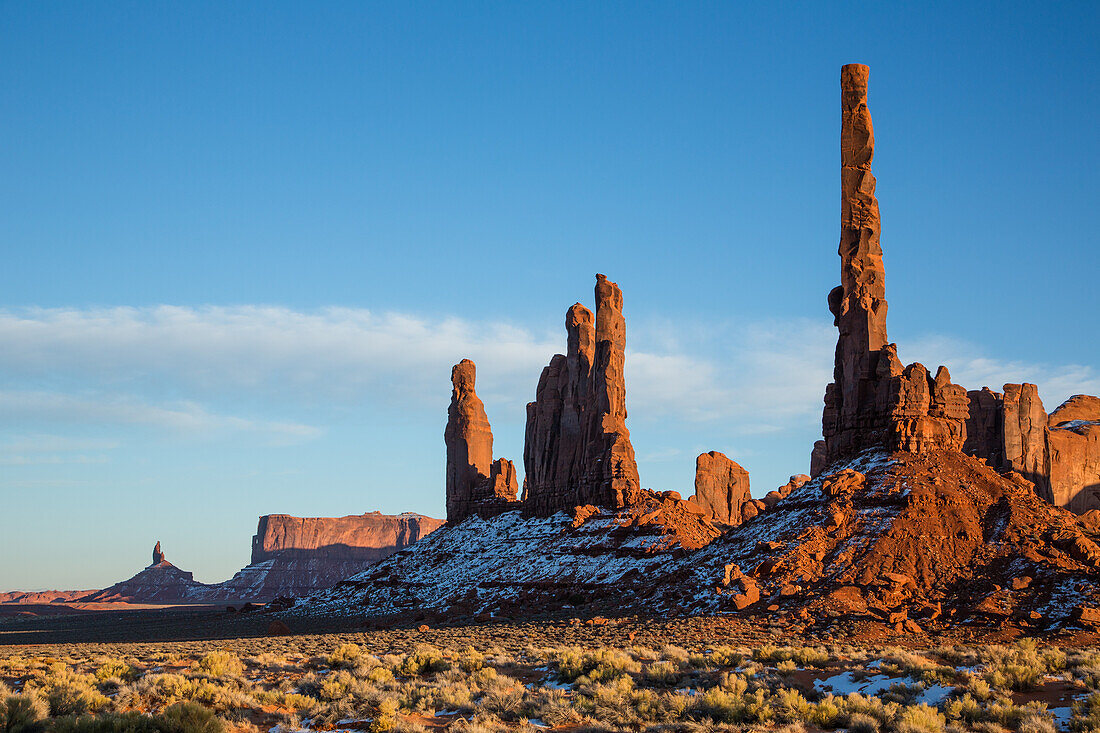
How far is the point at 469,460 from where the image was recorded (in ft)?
287

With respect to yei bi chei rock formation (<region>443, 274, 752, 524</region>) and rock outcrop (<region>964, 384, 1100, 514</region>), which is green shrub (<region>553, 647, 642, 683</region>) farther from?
rock outcrop (<region>964, 384, 1100, 514</region>)

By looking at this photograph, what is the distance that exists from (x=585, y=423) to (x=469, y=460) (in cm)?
1889

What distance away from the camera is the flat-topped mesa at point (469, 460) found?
85312 mm

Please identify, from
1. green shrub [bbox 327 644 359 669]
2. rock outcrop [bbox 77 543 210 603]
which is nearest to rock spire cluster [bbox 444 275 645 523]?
green shrub [bbox 327 644 359 669]

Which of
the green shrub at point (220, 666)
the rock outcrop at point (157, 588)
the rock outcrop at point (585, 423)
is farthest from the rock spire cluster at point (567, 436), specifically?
the rock outcrop at point (157, 588)

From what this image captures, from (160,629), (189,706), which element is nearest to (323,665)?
(189,706)

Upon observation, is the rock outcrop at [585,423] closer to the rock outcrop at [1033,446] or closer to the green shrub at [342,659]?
the rock outcrop at [1033,446]

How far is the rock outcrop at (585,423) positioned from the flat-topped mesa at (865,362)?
70.4 feet

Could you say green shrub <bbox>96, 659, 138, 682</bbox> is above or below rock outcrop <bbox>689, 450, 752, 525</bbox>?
below

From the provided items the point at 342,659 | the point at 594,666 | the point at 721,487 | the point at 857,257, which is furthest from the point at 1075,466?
the point at 342,659

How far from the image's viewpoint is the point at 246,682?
20531 millimetres

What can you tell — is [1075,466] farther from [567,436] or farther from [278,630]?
[278,630]

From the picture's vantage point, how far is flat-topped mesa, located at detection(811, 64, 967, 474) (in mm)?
42906

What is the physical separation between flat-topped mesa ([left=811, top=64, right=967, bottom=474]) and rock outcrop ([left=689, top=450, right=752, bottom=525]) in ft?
112
